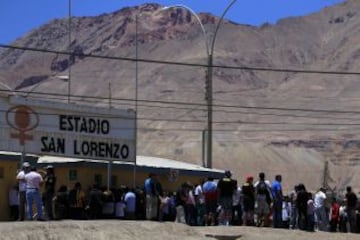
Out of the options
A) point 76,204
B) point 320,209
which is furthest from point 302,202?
point 76,204

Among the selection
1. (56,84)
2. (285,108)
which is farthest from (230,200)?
(56,84)

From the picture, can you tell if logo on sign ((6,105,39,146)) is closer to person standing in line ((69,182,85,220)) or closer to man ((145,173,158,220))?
person standing in line ((69,182,85,220))

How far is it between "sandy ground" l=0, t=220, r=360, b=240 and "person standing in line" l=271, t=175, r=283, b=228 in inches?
39.3

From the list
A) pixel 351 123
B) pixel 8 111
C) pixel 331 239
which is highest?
pixel 351 123

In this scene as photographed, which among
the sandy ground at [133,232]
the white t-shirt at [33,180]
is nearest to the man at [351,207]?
the sandy ground at [133,232]

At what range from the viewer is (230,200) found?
2528 centimetres

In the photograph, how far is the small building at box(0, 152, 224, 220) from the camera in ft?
97.0

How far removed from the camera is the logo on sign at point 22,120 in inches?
1040

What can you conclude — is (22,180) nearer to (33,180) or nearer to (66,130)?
(33,180)

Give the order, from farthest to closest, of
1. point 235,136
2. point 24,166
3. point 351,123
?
point 351,123
point 235,136
point 24,166

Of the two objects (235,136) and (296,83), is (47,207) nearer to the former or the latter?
(235,136)

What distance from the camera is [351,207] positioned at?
27281 mm

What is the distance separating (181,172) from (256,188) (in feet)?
49.6

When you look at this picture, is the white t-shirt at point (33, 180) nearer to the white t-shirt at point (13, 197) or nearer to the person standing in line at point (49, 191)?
the person standing in line at point (49, 191)
